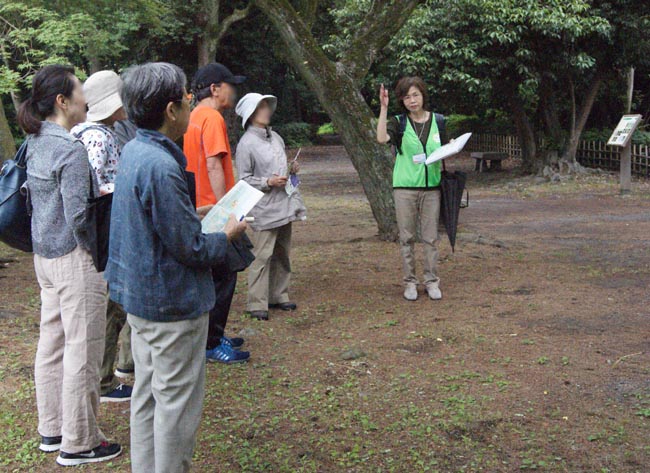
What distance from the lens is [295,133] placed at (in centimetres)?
3694

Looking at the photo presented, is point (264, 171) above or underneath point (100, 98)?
underneath

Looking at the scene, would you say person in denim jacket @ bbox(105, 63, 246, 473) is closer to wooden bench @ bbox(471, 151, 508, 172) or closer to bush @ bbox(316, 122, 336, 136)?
wooden bench @ bbox(471, 151, 508, 172)

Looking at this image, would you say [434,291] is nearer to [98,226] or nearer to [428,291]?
[428,291]

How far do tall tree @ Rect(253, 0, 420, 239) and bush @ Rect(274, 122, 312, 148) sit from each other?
2524cm

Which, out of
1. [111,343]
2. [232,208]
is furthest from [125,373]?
[232,208]

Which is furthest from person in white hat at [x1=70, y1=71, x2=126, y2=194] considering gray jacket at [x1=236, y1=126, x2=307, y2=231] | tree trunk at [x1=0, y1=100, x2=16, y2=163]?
tree trunk at [x1=0, y1=100, x2=16, y2=163]

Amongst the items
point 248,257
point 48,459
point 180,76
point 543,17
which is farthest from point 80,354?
point 543,17

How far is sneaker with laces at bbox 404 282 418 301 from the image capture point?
22.4ft

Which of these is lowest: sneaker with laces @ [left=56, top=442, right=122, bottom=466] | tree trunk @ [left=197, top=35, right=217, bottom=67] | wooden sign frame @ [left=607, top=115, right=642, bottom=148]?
sneaker with laces @ [left=56, top=442, right=122, bottom=466]

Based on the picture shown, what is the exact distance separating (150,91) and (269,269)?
374 cm

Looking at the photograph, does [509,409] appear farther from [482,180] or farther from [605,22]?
[482,180]

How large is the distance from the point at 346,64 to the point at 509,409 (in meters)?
6.33

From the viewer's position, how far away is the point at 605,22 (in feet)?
50.9

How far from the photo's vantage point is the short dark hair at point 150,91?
2.73 metres
